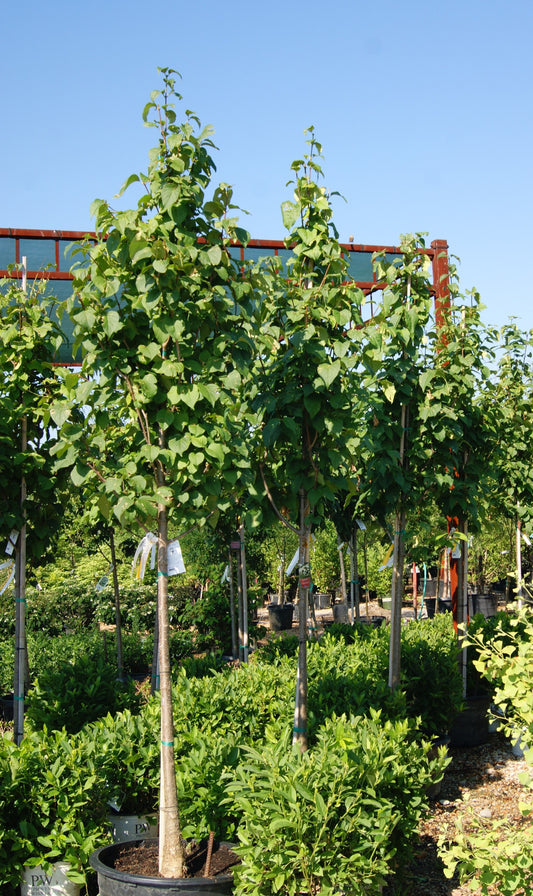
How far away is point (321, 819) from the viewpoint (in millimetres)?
2900

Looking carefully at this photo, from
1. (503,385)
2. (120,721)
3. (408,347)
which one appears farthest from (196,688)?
(503,385)

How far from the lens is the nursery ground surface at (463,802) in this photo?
391 cm

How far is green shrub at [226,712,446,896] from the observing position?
2.88 meters

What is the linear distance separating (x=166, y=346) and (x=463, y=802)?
2.80 m

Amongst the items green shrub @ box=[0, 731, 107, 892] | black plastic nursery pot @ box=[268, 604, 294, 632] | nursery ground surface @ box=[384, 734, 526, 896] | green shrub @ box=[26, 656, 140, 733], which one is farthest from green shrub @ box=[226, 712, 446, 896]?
black plastic nursery pot @ box=[268, 604, 294, 632]

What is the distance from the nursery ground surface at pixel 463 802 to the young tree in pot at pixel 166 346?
149 cm

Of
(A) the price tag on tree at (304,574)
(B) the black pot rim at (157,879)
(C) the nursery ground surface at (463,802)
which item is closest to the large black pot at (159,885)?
(B) the black pot rim at (157,879)

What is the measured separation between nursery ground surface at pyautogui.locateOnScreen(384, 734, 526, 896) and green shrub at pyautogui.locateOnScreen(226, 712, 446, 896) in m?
0.36

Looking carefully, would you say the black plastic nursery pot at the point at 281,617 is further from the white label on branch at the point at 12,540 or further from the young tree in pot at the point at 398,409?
the white label on branch at the point at 12,540

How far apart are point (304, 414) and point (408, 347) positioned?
1.38m

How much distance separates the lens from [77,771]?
3.53 meters

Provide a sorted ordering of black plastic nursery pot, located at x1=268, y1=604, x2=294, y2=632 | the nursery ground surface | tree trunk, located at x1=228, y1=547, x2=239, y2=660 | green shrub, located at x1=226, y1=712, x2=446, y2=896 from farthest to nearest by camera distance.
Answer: black plastic nursery pot, located at x1=268, y1=604, x2=294, y2=632 < tree trunk, located at x1=228, y1=547, x2=239, y2=660 < the nursery ground surface < green shrub, located at x1=226, y1=712, x2=446, y2=896

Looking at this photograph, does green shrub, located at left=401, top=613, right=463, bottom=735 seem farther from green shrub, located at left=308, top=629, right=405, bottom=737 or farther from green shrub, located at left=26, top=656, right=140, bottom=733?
green shrub, located at left=26, top=656, right=140, bottom=733

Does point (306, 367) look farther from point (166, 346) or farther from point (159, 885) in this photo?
point (159, 885)
